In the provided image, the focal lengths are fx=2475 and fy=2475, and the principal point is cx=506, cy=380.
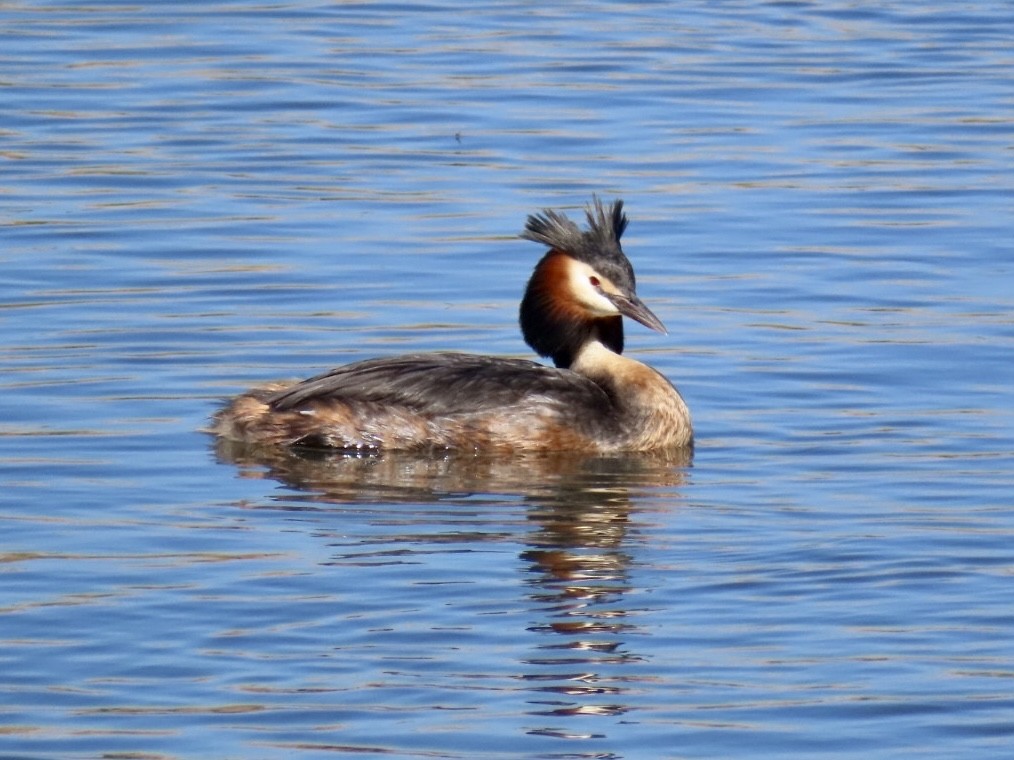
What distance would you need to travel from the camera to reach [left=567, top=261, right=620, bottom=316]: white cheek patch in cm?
1123

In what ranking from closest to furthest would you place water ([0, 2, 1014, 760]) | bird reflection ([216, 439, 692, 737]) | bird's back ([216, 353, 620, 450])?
water ([0, 2, 1014, 760]) < bird reflection ([216, 439, 692, 737]) < bird's back ([216, 353, 620, 450])

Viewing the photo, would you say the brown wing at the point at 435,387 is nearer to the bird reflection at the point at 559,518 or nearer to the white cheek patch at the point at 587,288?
the bird reflection at the point at 559,518

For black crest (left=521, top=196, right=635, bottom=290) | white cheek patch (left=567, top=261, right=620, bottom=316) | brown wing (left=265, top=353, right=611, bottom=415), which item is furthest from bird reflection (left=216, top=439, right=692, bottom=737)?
black crest (left=521, top=196, right=635, bottom=290)

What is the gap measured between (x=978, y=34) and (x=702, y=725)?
1629 cm

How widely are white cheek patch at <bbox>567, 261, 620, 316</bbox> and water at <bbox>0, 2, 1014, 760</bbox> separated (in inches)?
27.5

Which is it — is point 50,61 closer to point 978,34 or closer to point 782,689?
point 978,34

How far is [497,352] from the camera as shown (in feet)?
40.2

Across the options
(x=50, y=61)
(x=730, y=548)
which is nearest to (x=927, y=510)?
(x=730, y=548)

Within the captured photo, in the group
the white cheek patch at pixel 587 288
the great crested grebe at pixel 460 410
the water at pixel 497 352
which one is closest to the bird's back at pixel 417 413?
the great crested grebe at pixel 460 410

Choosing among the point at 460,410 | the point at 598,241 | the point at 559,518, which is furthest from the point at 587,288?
the point at 559,518

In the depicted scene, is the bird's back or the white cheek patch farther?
the white cheek patch

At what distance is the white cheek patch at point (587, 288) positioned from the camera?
1123 centimetres

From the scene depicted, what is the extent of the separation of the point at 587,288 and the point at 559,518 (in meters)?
2.01

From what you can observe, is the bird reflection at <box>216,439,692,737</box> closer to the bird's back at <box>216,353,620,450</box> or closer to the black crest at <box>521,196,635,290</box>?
the bird's back at <box>216,353,620,450</box>
